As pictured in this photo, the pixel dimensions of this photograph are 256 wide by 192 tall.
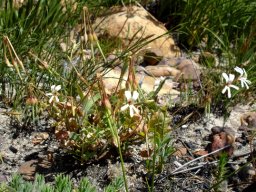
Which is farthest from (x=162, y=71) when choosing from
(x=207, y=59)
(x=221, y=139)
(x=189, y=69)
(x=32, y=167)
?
(x=32, y=167)

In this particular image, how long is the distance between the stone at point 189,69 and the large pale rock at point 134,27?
0.23m

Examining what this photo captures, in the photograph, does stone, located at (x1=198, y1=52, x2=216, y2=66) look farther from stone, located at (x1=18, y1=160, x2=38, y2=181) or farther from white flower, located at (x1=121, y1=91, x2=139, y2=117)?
stone, located at (x1=18, y1=160, x2=38, y2=181)

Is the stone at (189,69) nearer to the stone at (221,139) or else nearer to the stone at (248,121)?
the stone at (248,121)

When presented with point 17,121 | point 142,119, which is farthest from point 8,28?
point 142,119

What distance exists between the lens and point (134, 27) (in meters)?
4.01

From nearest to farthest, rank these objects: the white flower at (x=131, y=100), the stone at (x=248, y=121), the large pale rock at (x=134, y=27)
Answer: the white flower at (x=131, y=100)
the stone at (x=248, y=121)
the large pale rock at (x=134, y=27)

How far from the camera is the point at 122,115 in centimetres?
257

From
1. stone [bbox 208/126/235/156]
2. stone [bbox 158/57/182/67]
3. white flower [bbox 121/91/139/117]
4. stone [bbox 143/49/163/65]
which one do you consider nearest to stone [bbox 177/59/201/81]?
stone [bbox 158/57/182/67]

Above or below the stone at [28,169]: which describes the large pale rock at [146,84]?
above

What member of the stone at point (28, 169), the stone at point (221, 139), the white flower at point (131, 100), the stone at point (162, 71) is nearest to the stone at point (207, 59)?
the stone at point (162, 71)

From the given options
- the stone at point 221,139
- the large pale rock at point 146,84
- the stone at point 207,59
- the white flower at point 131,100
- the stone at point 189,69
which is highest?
the white flower at point 131,100

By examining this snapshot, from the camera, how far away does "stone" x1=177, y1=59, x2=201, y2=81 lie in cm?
347

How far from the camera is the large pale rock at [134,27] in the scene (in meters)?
3.91

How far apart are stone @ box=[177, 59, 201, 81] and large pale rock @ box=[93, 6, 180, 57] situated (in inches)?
8.9
